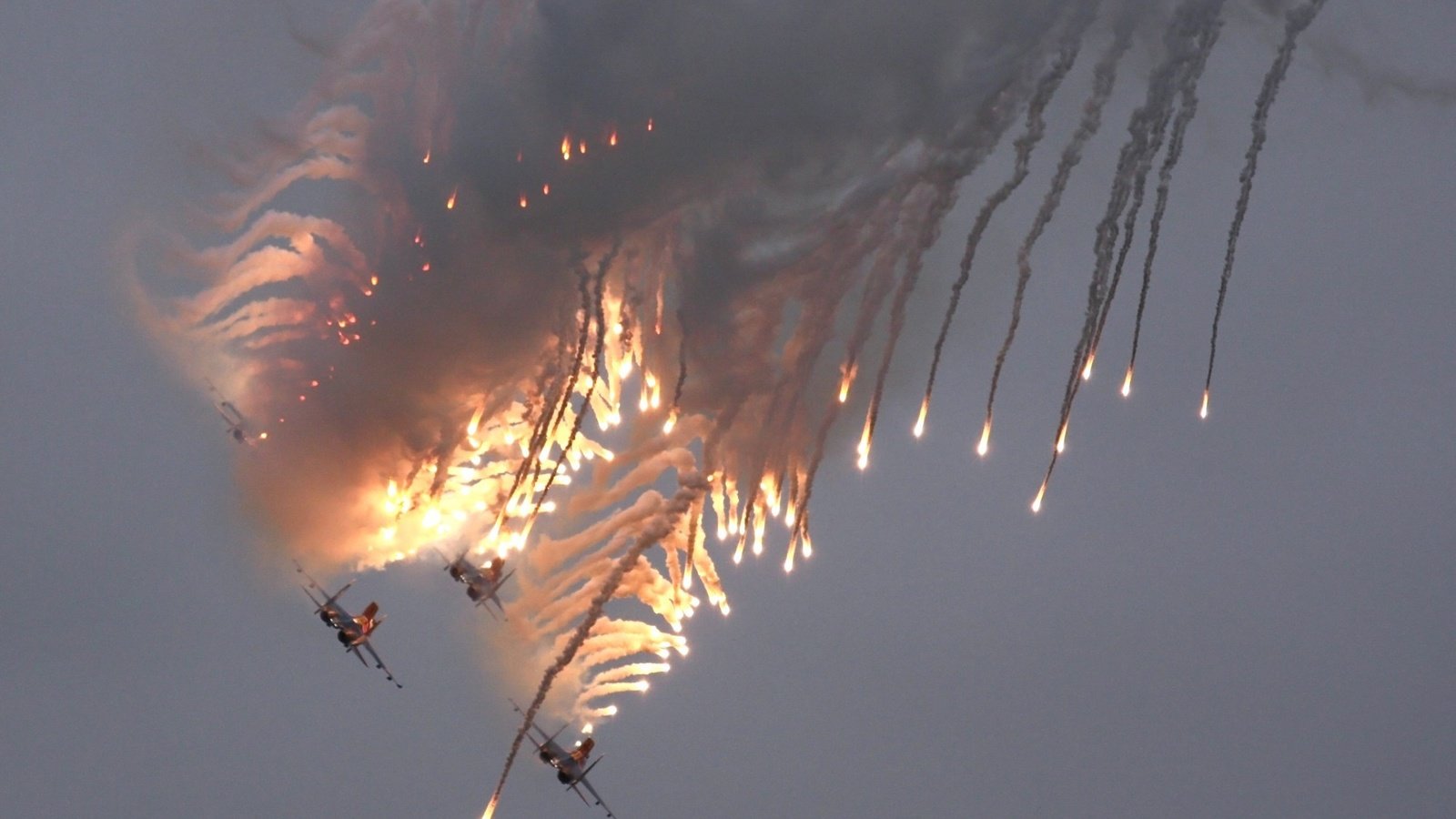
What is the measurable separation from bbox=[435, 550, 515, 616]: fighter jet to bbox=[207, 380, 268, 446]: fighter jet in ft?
24.9

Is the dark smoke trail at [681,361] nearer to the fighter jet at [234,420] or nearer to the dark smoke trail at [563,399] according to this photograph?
the dark smoke trail at [563,399]

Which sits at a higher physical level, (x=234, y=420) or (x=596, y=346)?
(x=234, y=420)

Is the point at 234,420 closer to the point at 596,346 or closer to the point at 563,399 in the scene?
the point at 563,399

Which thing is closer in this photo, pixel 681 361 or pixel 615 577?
pixel 681 361

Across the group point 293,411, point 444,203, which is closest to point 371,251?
point 444,203

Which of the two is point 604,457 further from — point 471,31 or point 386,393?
point 471,31

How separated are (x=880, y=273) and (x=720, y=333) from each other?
5.93 meters

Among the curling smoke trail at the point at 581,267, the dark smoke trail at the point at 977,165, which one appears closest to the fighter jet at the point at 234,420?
the curling smoke trail at the point at 581,267

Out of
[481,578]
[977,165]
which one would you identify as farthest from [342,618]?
[977,165]

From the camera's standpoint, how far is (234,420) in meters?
71.3

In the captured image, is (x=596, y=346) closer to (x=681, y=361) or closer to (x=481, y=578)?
(x=681, y=361)

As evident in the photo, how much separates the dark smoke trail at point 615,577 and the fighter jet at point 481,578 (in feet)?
10.6

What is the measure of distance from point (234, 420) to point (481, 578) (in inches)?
393

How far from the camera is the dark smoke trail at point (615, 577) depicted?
195ft
